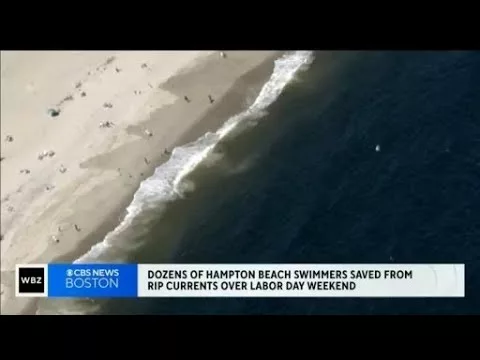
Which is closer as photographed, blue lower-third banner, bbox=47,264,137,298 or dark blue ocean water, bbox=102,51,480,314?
blue lower-third banner, bbox=47,264,137,298

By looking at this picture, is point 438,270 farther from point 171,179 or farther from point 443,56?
point 443,56

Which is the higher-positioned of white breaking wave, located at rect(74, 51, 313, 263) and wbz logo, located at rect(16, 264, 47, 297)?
white breaking wave, located at rect(74, 51, 313, 263)

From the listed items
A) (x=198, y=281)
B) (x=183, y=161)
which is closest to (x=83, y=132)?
(x=183, y=161)

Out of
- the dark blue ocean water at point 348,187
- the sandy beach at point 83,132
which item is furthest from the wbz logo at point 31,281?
the dark blue ocean water at point 348,187

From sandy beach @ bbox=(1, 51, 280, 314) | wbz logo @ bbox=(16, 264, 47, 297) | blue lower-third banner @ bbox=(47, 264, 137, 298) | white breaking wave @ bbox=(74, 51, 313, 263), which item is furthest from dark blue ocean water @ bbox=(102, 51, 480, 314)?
wbz logo @ bbox=(16, 264, 47, 297)

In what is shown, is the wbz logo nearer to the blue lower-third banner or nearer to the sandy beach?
the blue lower-third banner

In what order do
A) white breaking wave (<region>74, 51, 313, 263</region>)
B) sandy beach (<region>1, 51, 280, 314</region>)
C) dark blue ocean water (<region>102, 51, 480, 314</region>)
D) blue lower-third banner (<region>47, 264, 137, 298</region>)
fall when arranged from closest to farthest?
1. blue lower-third banner (<region>47, 264, 137, 298</region>)
2. sandy beach (<region>1, 51, 280, 314</region>)
3. dark blue ocean water (<region>102, 51, 480, 314</region>)
4. white breaking wave (<region>74, 51, 313, 263</region>)

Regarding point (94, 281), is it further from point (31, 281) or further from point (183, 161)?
point (183, 161)

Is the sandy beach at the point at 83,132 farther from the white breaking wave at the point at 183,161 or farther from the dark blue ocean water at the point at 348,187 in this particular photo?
the dark blue ocean water at the point at 348,187
